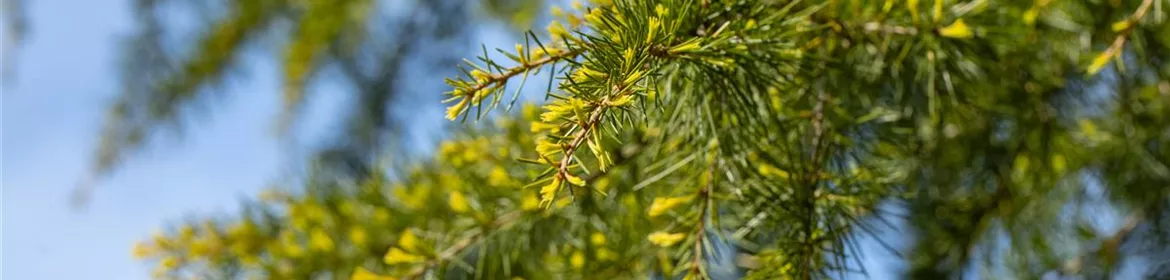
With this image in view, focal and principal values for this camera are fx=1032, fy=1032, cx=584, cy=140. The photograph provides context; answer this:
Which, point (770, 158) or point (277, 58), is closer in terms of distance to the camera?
point (770, 158)

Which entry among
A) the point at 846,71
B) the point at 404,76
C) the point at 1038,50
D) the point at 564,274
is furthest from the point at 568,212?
the point at 404,76

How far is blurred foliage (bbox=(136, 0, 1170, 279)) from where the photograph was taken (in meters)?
0.33

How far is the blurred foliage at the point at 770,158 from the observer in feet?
1.08

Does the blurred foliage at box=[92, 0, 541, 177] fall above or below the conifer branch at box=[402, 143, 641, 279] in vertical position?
above

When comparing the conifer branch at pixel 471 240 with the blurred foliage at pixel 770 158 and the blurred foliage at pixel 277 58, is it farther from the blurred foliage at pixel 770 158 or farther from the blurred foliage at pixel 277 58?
the blurred foliage at pixel 277 58

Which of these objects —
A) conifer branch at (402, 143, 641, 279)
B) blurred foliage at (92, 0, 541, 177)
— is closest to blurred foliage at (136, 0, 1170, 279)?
conifer branch at (402, 143, 641, 279)

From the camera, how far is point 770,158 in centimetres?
39

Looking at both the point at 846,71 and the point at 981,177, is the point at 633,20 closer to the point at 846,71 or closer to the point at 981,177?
the point at 846,71

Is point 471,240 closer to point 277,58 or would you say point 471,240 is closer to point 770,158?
point 770,158

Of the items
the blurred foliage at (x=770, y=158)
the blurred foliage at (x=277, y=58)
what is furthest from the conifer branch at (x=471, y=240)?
the blurred foliage at (x=277, y=58)

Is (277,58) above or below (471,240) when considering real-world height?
above

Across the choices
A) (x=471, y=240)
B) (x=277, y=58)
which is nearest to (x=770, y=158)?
(x=471, y=240)

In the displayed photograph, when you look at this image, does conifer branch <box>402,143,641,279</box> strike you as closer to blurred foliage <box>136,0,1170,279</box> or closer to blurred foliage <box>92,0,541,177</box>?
blurred foliage <box>136,0,1170,279</box>

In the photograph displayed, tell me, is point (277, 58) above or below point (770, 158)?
above
